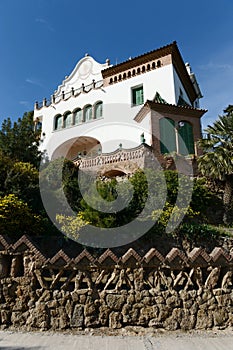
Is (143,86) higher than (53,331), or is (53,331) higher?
(143,86)

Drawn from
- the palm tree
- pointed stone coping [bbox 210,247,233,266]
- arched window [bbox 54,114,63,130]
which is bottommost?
pointed stone coping [bbox 210,247,233,266]

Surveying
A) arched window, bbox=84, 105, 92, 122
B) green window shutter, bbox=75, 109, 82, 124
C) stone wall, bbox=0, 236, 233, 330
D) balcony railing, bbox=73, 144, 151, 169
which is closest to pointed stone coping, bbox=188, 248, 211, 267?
stone wall, bbox=0, 236, 233, 330

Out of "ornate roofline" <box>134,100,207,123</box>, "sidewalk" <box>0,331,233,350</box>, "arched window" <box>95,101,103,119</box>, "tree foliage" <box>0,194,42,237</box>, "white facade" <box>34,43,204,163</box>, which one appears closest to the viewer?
"sidewalk" <box>0,331,233,350</box>

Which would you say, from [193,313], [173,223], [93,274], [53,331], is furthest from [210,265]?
[173,223]

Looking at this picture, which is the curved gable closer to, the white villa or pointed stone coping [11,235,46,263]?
the white villa

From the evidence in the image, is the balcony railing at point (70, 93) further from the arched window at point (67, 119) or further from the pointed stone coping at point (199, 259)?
the pointed stone coping at point (199, 259)

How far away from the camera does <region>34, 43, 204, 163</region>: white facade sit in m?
20.9

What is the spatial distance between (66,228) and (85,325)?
623 centimetres

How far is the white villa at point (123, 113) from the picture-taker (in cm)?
1783

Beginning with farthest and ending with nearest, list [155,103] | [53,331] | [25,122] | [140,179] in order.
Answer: [25,122], [155,103], [140,179], [53,331]

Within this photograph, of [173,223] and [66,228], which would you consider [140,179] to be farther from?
[66,228]

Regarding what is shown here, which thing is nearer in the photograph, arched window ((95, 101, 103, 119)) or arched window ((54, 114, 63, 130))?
arched window ((95, 101, 103, 119))

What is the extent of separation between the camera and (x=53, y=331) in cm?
531

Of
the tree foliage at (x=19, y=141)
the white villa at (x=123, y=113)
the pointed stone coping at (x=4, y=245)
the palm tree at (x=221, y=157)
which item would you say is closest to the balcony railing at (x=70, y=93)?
the white villa at (x=123, y=113)
